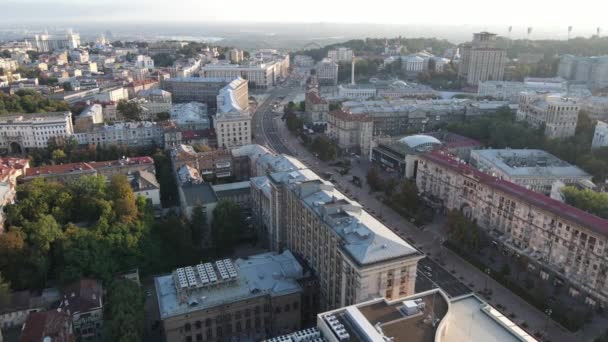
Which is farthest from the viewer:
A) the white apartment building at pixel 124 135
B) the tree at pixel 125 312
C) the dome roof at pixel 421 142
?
the white apartment building at pixel 124 135

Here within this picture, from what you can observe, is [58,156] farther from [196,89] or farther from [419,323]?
[419,323]

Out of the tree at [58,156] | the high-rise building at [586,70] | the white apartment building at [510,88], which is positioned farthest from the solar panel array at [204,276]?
the high-rise building at [586,70]

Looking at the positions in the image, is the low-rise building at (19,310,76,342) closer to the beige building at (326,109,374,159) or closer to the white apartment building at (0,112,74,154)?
the white apartment building at (0,112,74,154)

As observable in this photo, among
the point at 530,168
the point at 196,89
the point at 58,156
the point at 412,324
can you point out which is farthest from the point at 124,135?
the point at 412,324

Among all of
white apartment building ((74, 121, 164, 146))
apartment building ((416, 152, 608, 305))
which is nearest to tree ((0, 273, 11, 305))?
white apartment building ((74, 121, 164, 146))

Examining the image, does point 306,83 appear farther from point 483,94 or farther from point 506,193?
point 506,193

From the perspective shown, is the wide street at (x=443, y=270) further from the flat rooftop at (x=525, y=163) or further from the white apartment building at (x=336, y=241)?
the flat rooftop at (x=525, y=163)
